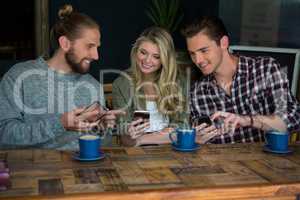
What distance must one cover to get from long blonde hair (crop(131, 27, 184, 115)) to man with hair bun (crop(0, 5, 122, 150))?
12.8 inches

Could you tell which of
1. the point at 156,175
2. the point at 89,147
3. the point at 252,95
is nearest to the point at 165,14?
the point at 252,95

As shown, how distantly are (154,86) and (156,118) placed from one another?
0.68 feet

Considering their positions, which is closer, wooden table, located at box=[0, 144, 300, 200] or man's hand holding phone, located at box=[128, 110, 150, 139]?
wooden table, located at box=[0, 144, 300, 200]

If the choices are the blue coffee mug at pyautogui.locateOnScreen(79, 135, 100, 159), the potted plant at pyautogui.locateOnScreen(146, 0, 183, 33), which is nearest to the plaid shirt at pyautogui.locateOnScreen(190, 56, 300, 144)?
the blue coffee mug at pyautogui.locateOnScreen(79, 135, 100, 159)

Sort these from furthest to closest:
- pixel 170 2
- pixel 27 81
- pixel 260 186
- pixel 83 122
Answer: pixel 170 2
pixel 27 81
pixel 83 122
pixel 260 186

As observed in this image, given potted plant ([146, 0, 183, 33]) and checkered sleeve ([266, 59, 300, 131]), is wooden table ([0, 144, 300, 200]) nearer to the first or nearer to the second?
checkered sleeve ([266, 59, 300, 131])

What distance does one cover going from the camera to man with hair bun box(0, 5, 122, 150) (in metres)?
1.96

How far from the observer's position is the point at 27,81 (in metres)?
2.12

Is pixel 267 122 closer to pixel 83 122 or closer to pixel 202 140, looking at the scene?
pixel 202 140

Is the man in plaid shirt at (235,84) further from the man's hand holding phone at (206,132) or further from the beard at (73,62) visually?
the beard at (73,62)

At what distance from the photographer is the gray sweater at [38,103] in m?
1.95

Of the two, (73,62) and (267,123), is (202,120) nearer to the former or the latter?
(267,123)

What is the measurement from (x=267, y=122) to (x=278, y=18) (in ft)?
4.95

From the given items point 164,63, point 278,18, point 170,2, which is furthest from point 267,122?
point 170,2
